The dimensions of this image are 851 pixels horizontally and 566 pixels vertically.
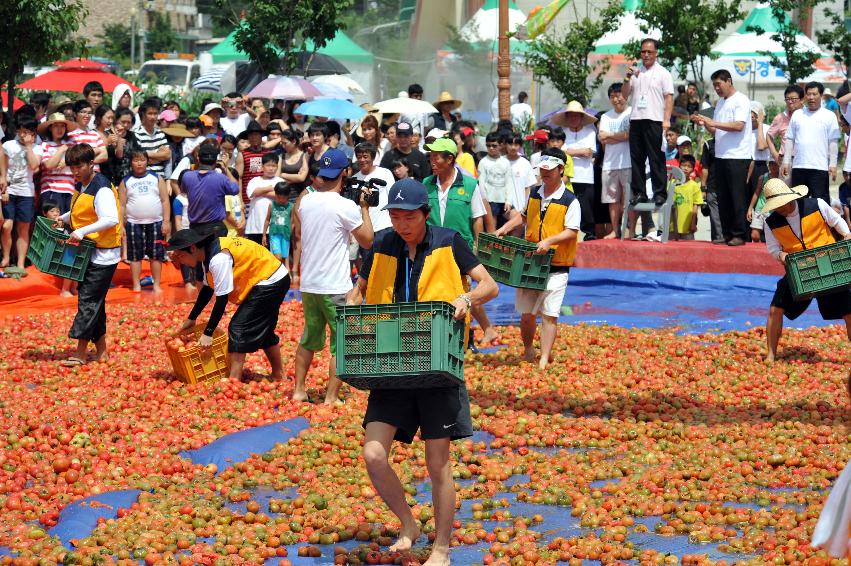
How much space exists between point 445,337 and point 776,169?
445 inches

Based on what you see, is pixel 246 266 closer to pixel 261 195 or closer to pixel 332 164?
pixel 332 164

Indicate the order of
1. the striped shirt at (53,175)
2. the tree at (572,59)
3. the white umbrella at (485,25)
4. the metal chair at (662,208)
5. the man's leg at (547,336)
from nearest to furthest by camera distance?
the man's leg at (547,336)
the striped shirt at (53,175)
the metal chair at (662,208)
the tree at (572,59)
the white umbrella at (485,25)

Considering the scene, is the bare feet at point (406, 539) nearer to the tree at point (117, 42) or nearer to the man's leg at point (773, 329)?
the man's leg at point (773, 329)

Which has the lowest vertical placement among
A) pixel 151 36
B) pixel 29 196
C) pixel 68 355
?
pixel 68 355

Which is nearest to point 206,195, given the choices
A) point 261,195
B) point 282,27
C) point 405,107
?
point 261,195

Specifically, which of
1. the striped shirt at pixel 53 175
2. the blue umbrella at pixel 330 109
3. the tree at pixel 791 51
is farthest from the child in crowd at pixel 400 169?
the tree at pixel 791 51

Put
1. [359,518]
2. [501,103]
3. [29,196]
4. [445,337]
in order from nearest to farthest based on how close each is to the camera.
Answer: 1. [445,337]
2. [359,518]
3. [29,196]
4. [501,103]

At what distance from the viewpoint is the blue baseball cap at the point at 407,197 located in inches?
243

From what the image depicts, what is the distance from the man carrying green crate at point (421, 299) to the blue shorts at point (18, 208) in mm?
10131

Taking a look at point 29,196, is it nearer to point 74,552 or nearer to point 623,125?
point 623,125

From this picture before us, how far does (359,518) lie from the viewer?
7227mm

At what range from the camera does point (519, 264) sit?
34.6 feet

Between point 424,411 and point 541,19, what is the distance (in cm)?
2036

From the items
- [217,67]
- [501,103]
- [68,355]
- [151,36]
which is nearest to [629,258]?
[501,103]
